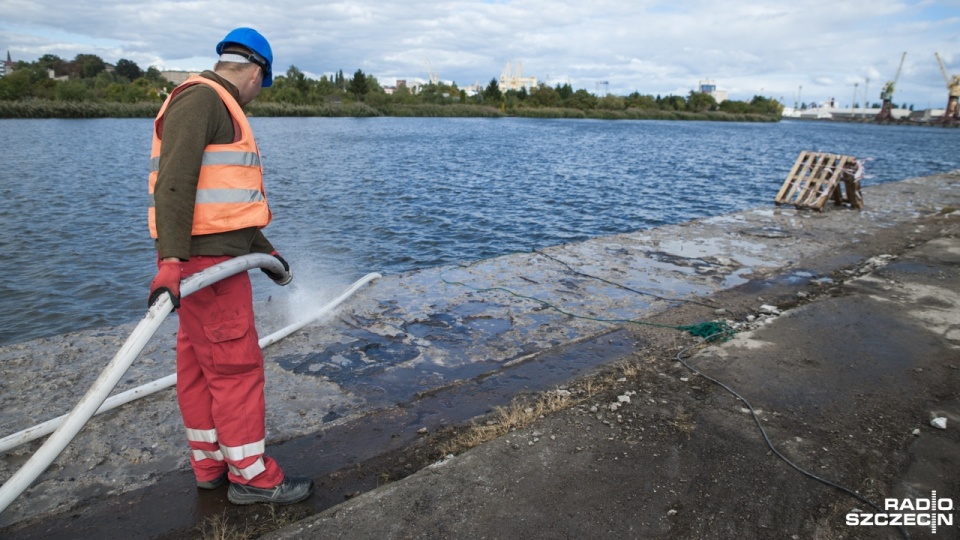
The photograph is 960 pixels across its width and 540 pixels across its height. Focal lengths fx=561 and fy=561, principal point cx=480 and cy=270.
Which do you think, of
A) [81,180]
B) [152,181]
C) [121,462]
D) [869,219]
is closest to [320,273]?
[121,462]

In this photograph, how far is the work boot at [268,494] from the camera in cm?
296

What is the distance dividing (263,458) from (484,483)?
1194 millimetres

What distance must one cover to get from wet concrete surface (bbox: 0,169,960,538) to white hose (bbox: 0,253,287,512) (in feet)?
1.76

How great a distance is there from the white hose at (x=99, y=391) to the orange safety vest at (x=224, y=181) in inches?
9.7

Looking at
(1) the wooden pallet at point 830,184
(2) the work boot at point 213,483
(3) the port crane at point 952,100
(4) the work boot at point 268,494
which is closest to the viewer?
(4) the work boot at point 268,494

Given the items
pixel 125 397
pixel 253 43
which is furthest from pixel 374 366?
pixel 253 43

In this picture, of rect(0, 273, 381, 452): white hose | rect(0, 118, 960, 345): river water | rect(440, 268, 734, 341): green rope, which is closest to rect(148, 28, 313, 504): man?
rect(0, 273, 381, 452): white hose

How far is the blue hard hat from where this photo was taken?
112 inches

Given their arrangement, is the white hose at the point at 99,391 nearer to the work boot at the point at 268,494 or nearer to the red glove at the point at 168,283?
the red glove at the point at 168,283

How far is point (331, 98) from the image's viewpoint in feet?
320

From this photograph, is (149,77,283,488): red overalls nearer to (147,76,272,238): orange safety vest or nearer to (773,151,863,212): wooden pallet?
(147,76,272,238): orange safety vest

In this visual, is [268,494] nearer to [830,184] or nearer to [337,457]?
[337,457]

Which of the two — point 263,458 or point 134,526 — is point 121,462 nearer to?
point 134,526

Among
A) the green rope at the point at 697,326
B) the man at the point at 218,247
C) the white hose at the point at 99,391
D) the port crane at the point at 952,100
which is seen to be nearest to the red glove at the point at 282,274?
the man at the point at 218,247
